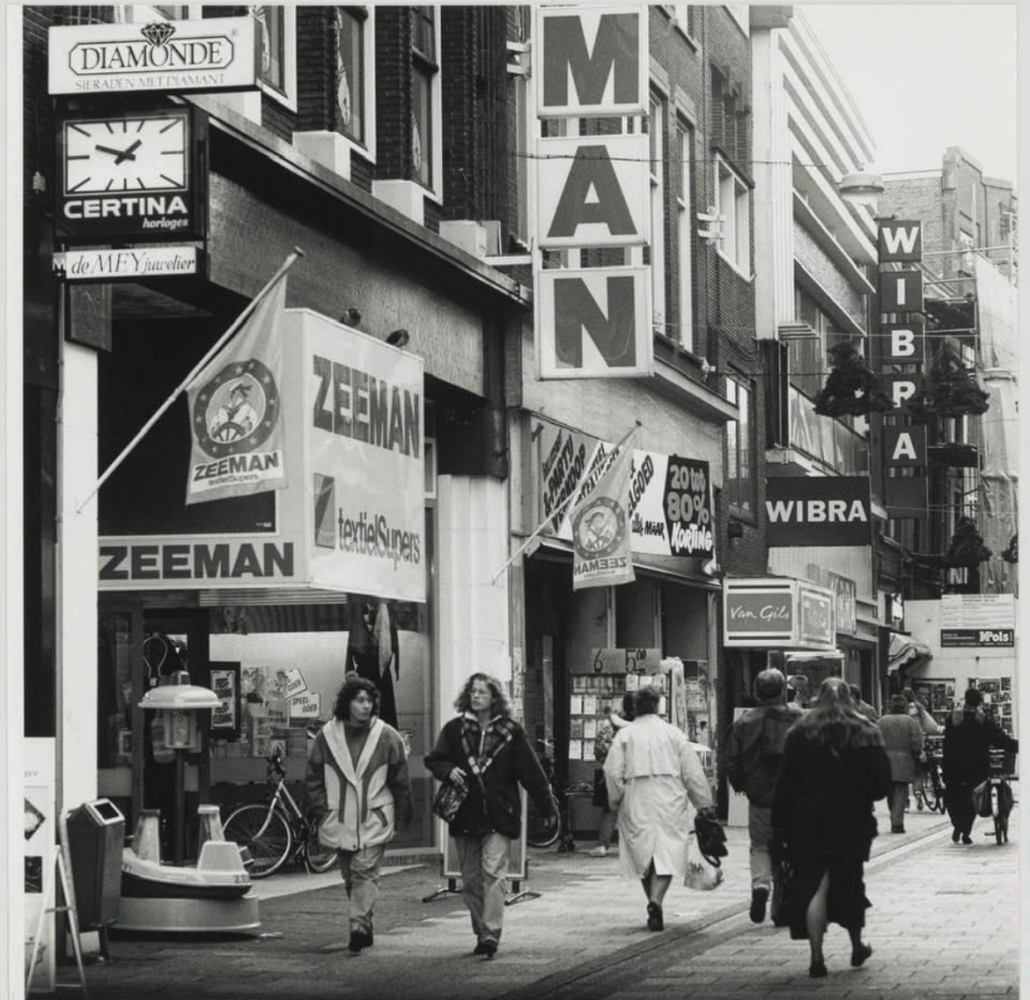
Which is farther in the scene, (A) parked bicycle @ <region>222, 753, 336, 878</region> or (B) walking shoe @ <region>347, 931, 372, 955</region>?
(A) parked bicycle @ <region>222, 753, 336, 878</region>

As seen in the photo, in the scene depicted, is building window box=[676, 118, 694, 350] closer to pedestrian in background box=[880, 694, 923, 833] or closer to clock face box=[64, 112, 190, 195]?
pedestrian in background box=[880, 694, 923, 833]

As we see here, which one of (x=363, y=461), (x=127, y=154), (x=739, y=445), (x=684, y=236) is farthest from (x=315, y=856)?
(x=739, y=445)

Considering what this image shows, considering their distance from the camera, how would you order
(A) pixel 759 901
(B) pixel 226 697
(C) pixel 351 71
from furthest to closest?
(B) pixel 226 697 < (C) pixel 351 71 < (A) pixel 759 901

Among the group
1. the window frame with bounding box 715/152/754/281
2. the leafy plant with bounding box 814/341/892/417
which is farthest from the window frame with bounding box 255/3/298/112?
the leafy plant with bounding box 814/341/892/417

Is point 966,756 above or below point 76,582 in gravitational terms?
below

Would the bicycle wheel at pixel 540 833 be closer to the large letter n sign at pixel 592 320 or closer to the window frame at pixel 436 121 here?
the large letter n sign at pixel 592 320

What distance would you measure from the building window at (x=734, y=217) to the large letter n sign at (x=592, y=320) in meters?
10.8

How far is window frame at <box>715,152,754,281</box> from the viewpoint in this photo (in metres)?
33.8

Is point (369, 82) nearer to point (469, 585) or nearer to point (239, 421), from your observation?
point (469, 585)

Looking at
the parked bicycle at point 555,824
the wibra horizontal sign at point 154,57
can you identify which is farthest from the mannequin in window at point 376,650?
the wibra horizontal sign at point 154,57

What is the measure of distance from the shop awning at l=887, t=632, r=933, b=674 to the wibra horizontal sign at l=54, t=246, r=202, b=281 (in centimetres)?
2872

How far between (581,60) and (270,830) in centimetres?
742

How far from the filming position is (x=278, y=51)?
18.8 metres

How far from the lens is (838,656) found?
3594cm
